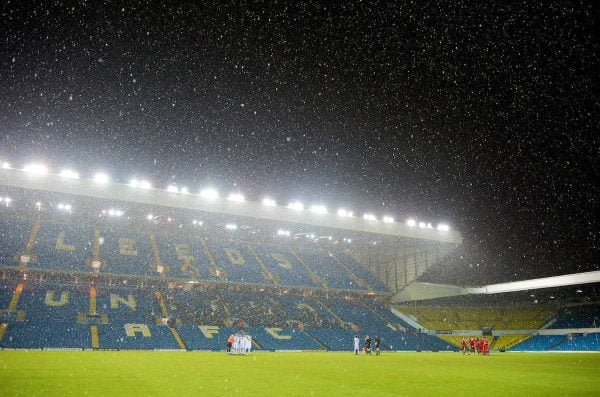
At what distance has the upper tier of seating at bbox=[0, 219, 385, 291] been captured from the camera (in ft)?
129

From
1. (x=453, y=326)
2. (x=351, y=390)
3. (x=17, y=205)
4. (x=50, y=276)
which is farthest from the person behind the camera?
(x=453, y=326)

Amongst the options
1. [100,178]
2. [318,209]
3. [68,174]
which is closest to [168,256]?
[100,178]

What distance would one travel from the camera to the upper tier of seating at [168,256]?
39.4 m

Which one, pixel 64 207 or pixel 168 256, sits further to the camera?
pixel 168 256

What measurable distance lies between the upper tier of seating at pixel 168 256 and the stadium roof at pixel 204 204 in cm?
693

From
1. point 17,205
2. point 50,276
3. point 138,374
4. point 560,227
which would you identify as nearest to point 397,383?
point 138,374

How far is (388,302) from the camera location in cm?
5425

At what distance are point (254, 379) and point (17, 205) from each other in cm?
3982

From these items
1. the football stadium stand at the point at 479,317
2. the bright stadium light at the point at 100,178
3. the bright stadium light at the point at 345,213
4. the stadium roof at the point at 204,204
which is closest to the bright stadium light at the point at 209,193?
the stadium roof at the point at 204,204

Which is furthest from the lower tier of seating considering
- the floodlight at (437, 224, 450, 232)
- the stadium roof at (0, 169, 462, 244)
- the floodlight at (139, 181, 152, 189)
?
the floodlight at (437, 224, 450, 232)

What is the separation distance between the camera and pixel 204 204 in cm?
4147

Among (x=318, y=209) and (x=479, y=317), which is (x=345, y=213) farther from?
(x=479, y=317)

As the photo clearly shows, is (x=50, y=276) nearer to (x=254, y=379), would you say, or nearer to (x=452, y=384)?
(x=254, y=379)

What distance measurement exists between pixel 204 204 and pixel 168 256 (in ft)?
26.1
